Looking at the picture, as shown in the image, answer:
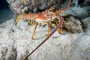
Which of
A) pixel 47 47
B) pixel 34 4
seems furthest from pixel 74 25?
pixel 34 4

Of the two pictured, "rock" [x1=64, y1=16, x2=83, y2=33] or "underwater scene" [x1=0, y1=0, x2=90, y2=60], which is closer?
"underwater scene" [x1=0, y1=0, x2=90, y2=60]

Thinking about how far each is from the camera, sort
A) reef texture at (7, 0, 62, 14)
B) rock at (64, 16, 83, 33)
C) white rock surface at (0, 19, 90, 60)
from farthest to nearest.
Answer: reef texture at (7, 0, 62, 14) → rock at (64, 16, 83, 33) → white rock surface at (0, 19, 90, 60)

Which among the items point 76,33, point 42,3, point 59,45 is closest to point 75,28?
point 76,33

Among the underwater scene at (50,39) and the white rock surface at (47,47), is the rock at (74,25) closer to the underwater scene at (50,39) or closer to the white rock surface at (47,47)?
the underwater scene at (50,39)

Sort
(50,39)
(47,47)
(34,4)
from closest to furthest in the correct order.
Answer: (47,47) → (50,39) → (34,4)

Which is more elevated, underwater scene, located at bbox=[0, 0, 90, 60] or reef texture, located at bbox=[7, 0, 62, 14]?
reef texture, located at bbox=[7, 0, 62, 14]

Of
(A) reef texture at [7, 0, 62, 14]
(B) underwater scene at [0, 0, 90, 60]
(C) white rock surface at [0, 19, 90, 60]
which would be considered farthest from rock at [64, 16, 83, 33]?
(A) reef texture at [7, 0, 62, 14]

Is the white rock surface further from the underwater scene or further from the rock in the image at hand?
the rock

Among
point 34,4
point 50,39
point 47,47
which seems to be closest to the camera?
point 47,47

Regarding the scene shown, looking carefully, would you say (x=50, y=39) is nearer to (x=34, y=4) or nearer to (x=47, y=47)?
(x=47, y=47)

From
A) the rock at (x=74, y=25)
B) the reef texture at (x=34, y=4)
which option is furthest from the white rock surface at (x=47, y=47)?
the reef texture at (x=34, y=4)

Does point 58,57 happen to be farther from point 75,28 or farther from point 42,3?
point 42,3
